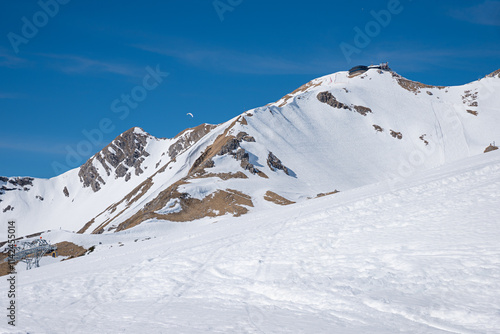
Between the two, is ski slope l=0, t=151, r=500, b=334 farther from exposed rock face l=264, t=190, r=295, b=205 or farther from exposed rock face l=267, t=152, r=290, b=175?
exposed rock face l=267, t=152, r=290, b=175

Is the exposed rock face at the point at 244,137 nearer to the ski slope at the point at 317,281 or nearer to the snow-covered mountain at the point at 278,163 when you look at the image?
the snow-covered mountain at the point at 278,163

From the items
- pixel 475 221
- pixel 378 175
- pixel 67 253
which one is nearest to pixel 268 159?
pixel 378 175

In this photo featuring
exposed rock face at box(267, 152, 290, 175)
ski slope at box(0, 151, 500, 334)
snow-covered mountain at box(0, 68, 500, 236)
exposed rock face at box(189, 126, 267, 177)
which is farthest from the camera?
exposed rock face at box(267, 152, 290, 175)

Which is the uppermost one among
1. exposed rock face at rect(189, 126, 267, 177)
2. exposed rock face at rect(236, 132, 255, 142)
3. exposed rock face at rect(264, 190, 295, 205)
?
exposed rock face at rect(236, 132, 255, 142)

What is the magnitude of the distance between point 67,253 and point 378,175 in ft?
423

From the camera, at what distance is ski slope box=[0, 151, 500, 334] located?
1248 cm

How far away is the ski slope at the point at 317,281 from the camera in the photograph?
12.5 meters

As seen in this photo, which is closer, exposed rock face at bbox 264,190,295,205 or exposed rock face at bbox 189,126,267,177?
exposed rock face at bbox 264,190,295,205

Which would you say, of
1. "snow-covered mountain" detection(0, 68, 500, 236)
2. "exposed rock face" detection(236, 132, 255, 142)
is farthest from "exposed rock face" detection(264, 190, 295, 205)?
"exposed rock face" detection(236, 132, 255, 142)

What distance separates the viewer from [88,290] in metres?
18.2

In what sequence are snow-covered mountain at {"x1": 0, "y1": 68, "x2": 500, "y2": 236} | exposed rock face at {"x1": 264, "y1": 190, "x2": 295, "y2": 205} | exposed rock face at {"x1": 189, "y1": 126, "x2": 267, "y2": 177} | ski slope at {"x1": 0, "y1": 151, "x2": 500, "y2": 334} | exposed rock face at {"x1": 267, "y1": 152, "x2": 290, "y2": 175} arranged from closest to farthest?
ski slope at {"x1": 0, "y1": 151, "x2": 500, "y2": 334}
exposed rock face at {"x1": 264, "y1": 190, "x2": 295, "y2": 205}
snow-covered mountain at {"x1": 0, "y1": 68, "x2": 500, "y2": 236}
exposed rock face at {"x1": 189, "y1": 126, "x2": 267, "y2": 177}
exposed rock face at {"x1": 267, "y1": 152, "x2": 290, "y2": 175}

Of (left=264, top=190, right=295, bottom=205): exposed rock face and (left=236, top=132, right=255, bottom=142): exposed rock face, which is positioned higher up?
(left=236, top=132, right=255, bottom=142): exposed rock face

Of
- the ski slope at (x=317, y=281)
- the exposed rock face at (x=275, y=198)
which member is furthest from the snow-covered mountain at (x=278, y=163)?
the ski slope at (x=317, y=281)

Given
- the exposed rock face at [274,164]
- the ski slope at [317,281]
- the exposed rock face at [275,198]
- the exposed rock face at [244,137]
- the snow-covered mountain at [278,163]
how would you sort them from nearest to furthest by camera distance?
1. the ski slope at [317,281]
2. the exposed rock face at [275,198]
3. the snow-covered mountain at [278,163]
4. the exposed rock face at [274,164]
5. the exposed rock face at [244,137]
